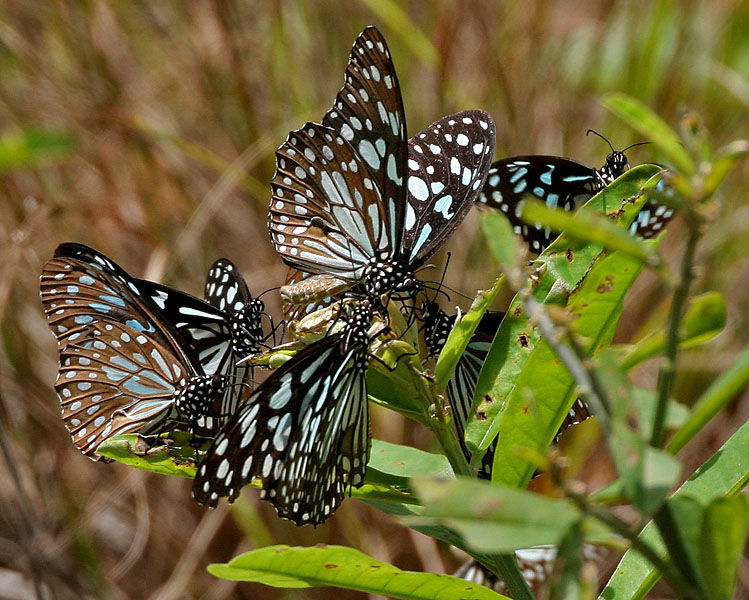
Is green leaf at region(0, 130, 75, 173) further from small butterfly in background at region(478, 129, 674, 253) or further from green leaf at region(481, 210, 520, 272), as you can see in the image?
small butterfly in background at region(478, 129, 674, 253)

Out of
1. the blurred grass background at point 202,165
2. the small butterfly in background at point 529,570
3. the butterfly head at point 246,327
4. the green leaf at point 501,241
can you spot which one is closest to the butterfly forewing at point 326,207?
the butterfly head at point 246,327

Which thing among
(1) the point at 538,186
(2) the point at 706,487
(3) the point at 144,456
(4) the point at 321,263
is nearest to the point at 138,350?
(4) the point at 321,263

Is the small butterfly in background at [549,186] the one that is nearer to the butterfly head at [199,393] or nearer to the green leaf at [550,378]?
the butterfly head at [199,393]

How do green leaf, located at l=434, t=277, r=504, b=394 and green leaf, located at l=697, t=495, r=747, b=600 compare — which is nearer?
green leaf, located at l=697, t=495, r=747, b=600

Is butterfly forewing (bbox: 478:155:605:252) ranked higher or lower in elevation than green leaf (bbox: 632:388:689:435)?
higher

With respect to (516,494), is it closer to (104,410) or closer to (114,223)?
(104,410)

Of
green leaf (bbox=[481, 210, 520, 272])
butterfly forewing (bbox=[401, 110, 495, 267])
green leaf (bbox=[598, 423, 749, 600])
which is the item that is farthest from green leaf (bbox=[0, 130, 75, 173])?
butterfly forewing (bbox=[401, 110, 495, 267])
